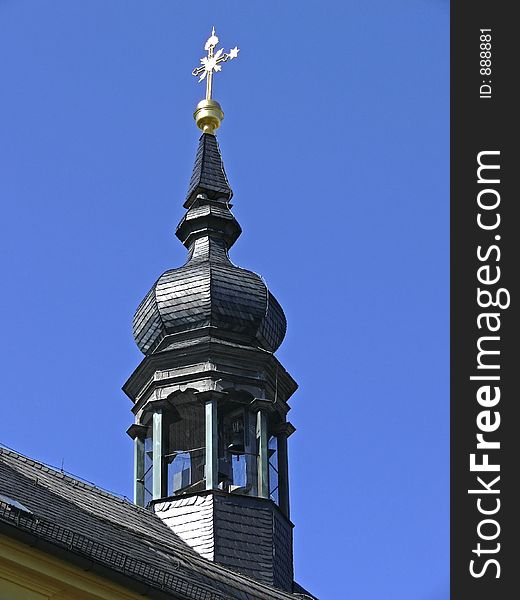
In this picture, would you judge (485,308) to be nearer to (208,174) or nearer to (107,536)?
(107,536)

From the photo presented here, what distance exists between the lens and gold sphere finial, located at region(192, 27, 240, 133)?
37.8m

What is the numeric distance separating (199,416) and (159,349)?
1219 millimetres

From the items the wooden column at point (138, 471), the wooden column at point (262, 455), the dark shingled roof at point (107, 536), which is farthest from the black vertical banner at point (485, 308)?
the wooden column at point (138, 471)

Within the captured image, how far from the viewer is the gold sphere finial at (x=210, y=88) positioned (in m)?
Result: 37.8

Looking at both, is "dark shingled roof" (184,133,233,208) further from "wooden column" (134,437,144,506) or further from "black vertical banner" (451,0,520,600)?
"black vertical banner" (451,0,520,600)

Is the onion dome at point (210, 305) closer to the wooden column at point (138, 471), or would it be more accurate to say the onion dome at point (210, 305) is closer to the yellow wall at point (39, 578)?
the wooden column at point (138, 471)

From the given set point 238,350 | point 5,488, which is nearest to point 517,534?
point 5,488

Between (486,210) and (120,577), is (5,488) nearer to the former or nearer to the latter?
(120,577)

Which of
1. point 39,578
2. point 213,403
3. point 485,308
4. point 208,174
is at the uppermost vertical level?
point 208,174

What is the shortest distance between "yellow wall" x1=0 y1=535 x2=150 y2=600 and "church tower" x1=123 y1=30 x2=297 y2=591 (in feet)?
39.3

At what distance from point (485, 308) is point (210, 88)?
59.6ft

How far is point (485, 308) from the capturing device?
20.8m

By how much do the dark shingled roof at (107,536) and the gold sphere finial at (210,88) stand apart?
→ 855 centimetres

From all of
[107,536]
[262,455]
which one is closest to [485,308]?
[107,536]
